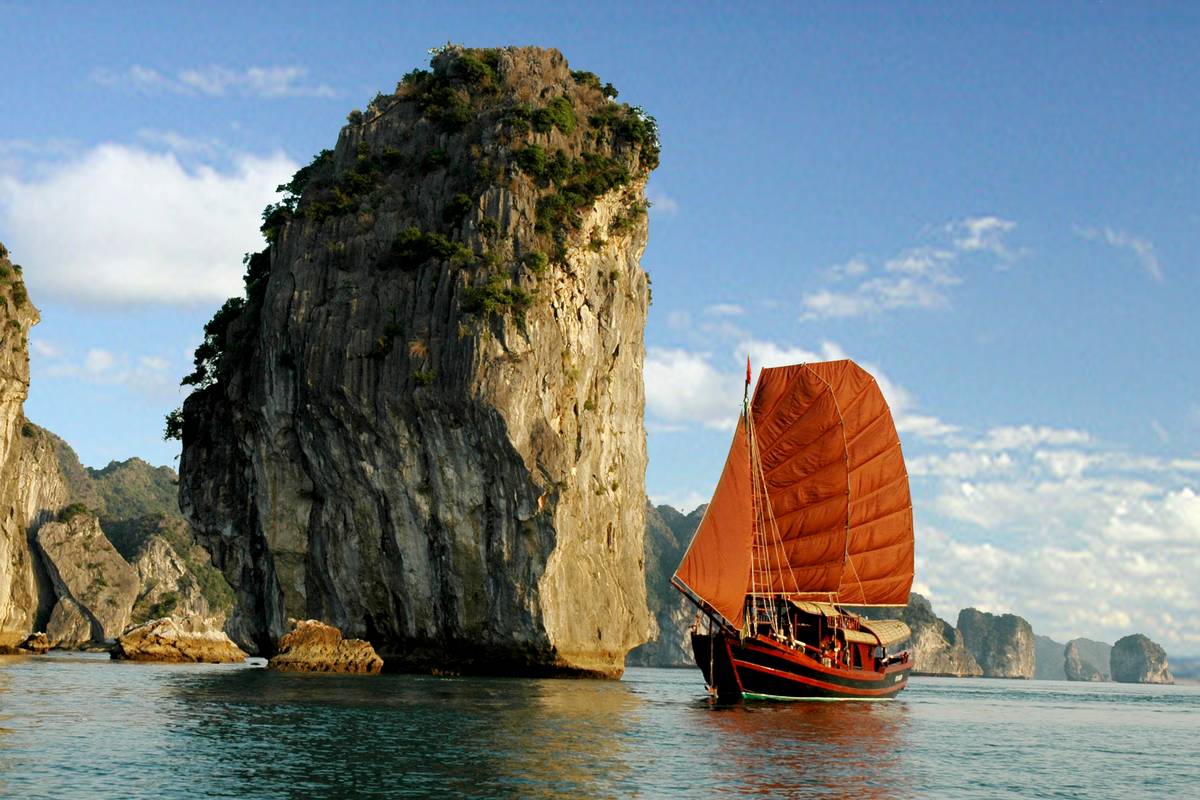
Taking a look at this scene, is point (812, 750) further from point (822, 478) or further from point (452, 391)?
point (452, 391)

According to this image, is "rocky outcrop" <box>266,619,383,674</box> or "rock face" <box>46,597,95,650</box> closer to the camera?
"rocky outcrop" <box>266,619,383,674</box>

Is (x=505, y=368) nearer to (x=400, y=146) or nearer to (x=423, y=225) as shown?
(x=423, y=225)

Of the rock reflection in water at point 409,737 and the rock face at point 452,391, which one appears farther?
the rock face at point 452,391

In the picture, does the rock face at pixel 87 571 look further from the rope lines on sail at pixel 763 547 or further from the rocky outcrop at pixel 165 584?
the rope lines on sail at pixel 763 547

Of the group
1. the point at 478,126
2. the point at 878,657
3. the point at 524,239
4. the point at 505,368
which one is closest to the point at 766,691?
the point at 878,657

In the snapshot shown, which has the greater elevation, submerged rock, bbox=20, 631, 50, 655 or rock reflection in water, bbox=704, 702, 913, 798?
rock reflection in water, bbox=704, 702, 913, 798

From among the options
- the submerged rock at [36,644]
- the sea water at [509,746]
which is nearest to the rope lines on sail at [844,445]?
the sea water at [509,746]

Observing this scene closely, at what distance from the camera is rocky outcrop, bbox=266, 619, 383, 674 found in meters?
49.9

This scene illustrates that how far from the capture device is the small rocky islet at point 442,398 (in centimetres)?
4944

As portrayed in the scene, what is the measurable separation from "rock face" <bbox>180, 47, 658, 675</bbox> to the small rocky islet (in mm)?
→ 113

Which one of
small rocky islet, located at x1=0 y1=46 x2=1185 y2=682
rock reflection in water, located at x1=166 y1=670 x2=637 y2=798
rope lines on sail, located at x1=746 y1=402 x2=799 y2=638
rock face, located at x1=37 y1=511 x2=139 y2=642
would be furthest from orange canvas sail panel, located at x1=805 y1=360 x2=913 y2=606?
rock face, located at x1=37 y1=511 x2=139 y2=642

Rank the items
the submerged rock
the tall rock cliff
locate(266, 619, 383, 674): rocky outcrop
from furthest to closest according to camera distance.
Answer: the submerged rock
the tall rock cliff
locate(266, 619, 383, 674): rocky outcrop

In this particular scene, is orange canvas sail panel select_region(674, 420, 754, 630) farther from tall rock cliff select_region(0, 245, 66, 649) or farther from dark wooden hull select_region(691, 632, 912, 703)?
tall rock cliff select_region(0, 245, 66, 649)

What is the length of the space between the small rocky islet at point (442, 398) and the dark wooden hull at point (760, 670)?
27.4 ft
